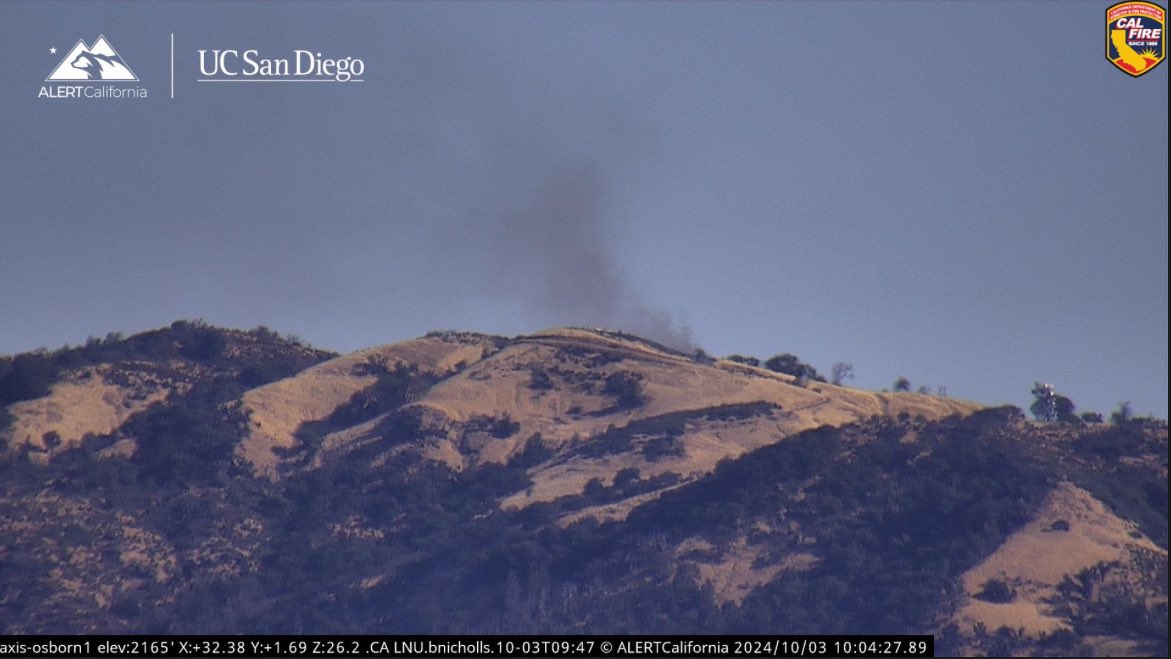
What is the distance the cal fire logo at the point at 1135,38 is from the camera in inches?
2913

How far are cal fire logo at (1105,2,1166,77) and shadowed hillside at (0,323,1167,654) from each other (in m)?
25.5

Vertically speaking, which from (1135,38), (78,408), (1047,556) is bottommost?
(1047,556)

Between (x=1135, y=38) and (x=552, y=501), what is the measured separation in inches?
1666

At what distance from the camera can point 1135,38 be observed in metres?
74.2

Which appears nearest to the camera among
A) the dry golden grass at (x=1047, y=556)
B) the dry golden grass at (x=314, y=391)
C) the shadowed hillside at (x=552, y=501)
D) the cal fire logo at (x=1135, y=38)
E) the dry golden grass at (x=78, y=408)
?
the cal fire logo at (x=1135, y=38)

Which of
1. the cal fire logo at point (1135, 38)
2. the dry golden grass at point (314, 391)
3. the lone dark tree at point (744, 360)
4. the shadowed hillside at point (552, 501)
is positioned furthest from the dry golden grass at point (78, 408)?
the cal fire logo at point (1135, 38)

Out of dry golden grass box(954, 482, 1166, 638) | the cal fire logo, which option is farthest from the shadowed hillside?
the cal fire logo

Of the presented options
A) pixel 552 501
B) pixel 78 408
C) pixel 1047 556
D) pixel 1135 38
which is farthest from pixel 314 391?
pixel 1135 38

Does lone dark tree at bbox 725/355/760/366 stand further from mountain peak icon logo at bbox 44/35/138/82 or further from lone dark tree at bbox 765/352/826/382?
mountain peak icon logo at bbox 44/35/138/82

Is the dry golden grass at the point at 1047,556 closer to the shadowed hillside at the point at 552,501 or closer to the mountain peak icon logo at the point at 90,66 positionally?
the shadowed hillside at the point at 552,501

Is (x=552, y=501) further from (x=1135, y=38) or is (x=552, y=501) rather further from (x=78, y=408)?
(x=1135, y=38)

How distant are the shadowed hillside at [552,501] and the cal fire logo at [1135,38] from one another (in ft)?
83.5

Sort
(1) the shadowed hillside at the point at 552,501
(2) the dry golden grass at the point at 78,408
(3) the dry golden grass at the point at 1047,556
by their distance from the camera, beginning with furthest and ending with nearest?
(2) the dry golden grass at the point at 78,408
(1) the shadowed hillside at the point at 552,501
(3) the dry golden grass at the point at 1047,556

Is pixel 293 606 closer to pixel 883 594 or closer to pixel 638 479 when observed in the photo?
pixel 638 479
